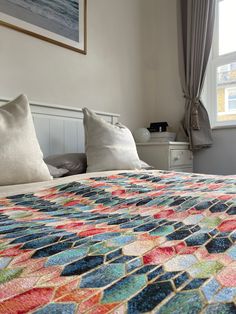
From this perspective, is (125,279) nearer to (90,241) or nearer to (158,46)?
(90,241)

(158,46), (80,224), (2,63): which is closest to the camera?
(80,224)

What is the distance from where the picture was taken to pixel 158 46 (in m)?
3.21

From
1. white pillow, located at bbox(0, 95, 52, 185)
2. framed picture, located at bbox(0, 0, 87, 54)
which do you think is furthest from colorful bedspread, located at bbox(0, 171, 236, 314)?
framed picture, located at bbox(0, 0, 87, 54)

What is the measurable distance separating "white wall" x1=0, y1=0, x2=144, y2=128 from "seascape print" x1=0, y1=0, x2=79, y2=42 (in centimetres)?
12

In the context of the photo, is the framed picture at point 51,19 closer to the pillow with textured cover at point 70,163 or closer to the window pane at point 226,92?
the pillow with textured cover at point 70,163

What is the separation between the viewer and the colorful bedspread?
1.09 feet

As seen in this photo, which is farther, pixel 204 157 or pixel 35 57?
pixel 204 157

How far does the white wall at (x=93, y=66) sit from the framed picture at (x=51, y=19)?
0.05 m

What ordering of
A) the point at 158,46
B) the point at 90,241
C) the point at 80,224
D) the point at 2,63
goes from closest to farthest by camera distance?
the point at 90,241 < the point at 80,224 < the point at 2,63 < the point at 158,46

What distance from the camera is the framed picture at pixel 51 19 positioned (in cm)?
194

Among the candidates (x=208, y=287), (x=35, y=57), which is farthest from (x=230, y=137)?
(x=208, y=287)

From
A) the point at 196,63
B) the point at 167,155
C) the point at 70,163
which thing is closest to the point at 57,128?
the point at 70,163

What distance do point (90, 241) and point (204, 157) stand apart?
2.54 metres

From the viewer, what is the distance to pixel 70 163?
1.81 metres
